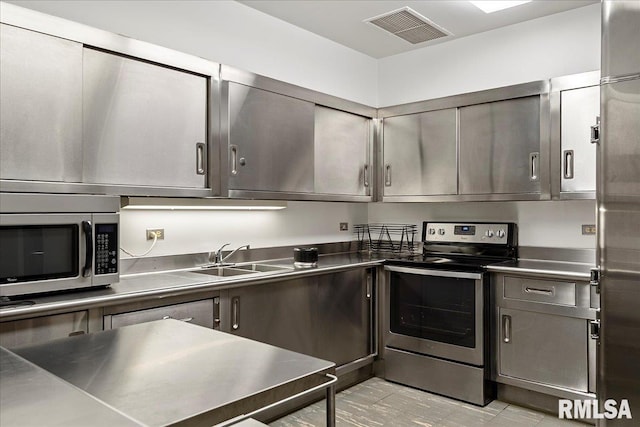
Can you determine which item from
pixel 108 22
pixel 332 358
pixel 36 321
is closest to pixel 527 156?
pixel 332 358

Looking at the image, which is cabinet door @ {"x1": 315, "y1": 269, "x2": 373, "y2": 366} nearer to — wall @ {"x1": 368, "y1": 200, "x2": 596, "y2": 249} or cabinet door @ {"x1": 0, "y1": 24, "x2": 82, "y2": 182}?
wall @ {"x1": 368, "y1": 200, "x2": 596, "y2": 249}

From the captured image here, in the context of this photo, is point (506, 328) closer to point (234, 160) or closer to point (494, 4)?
point (234, 160)

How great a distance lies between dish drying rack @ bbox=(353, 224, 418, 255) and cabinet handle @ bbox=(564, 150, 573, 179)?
56.0 inches

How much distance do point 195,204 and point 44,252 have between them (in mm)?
1089

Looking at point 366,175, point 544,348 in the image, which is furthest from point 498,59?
point 544,348

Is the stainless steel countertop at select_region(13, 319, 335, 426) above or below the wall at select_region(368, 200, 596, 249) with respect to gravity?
below

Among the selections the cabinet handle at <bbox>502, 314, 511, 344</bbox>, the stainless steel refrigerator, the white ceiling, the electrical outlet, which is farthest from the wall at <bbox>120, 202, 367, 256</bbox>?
the stainless steel refrigerator

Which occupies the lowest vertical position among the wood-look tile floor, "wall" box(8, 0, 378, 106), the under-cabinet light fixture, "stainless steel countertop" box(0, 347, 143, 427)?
the wood-look tile floor

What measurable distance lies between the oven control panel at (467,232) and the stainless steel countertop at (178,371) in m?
2.85

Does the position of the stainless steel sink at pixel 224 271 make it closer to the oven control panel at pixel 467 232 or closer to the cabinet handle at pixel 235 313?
the cabinet handle at pixel 235 313

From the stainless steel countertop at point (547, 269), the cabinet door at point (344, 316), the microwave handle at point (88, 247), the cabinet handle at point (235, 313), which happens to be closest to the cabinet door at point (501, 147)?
the stainless steel countertop at point (547, 269)

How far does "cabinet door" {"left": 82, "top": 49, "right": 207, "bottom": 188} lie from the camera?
238 centimetres

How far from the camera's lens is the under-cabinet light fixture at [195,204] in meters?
2.81

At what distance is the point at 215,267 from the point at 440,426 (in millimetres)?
1734
